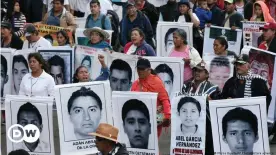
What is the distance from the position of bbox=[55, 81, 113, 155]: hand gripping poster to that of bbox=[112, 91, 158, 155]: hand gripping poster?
0.30 metres

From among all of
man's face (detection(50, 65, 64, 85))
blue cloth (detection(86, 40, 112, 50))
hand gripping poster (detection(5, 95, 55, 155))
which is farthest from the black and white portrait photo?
hand gripping poster (detection(5, 95, 55, 155))

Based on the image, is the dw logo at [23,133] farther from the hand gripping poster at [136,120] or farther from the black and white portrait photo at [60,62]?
the black and white portrait photo at [60,62]

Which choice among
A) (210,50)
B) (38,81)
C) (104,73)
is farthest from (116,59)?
(210,50)

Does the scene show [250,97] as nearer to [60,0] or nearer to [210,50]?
[210,50]

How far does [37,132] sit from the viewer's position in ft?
47.5

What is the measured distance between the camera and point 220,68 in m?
16.9

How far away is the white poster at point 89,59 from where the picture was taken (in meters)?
17.0

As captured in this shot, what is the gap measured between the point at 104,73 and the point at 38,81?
3.67 ft

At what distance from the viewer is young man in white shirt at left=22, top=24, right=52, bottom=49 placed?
58.7 feet

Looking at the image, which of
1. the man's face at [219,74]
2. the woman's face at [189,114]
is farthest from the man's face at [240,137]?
the man's face at [219,74]

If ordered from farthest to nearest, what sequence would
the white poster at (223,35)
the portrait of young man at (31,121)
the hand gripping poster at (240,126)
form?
the white poster at (223,35)
the portrait of young man at (31,121)
the hand gripping poster at (240,126)

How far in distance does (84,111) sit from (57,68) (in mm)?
2698

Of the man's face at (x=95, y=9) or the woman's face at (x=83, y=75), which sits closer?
the woman's face at (x=83, y=75)

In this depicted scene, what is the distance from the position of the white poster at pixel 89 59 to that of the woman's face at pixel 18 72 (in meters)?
0.81
